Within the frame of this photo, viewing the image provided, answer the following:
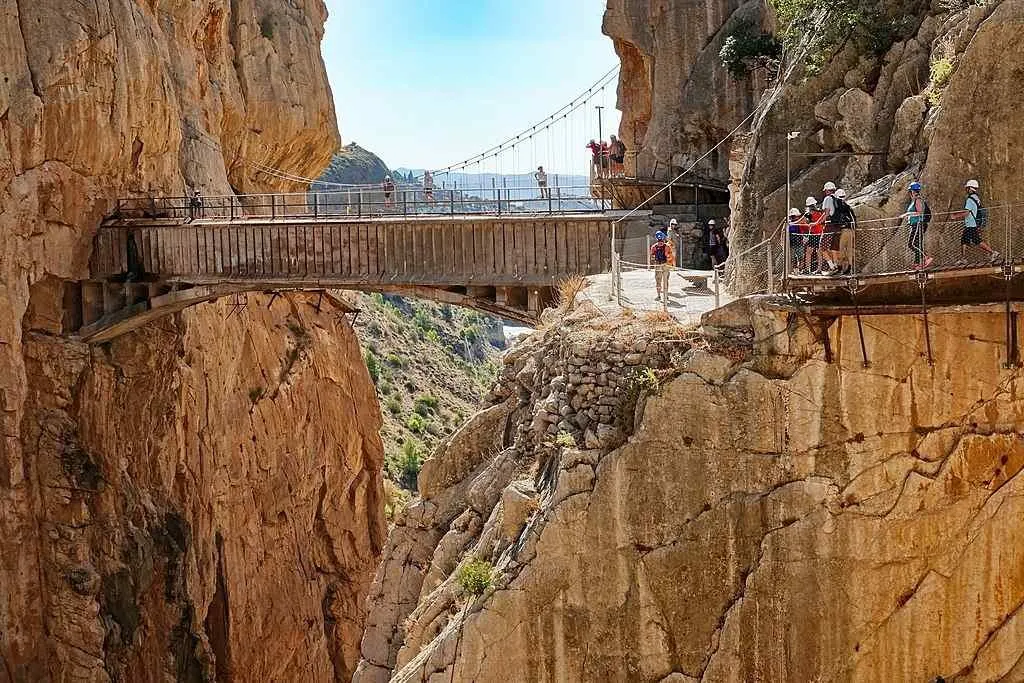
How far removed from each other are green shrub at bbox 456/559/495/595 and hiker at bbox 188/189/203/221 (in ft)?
45.3

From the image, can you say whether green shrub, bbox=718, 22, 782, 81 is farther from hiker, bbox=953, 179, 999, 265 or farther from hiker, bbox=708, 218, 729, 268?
hiker, bbox=953, 179, 999, 265

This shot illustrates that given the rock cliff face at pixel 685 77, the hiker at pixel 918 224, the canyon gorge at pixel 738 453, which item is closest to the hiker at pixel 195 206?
the canyon gorge at pixel 738 453

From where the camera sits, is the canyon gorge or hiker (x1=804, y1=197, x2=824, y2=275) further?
hiker (x1=804, y1=197, x2=824, y2=275)

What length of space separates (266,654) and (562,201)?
13435 millimetres

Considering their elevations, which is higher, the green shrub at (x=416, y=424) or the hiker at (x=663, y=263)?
the hiker at (x=663, y=263)

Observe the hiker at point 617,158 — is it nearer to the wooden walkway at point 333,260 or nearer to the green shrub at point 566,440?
the wooden walkway at point 333,260

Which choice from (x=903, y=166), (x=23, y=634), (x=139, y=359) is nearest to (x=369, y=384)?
(x=139, y=359)

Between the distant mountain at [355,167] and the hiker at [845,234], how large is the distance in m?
88.8

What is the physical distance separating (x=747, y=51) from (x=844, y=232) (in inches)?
527

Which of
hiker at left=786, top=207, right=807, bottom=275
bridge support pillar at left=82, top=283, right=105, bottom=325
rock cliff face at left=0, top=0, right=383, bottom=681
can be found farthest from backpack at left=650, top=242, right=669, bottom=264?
bridge support pillar at left=82, top=283, right=105, bottom=325

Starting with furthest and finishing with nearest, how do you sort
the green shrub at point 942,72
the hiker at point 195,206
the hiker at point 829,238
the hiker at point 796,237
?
the hiker at point 195,206, the green shrub at point 942,72, the hiker at point 796,237, the hiker at point 829,238

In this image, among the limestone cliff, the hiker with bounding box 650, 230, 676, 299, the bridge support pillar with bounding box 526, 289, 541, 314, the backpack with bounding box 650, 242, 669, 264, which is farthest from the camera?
the bridge support pillar with bounding box 526, 289, 541, 314

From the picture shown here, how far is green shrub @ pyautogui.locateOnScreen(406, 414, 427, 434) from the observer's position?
59769 millimetres

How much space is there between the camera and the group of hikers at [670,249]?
14.1m
